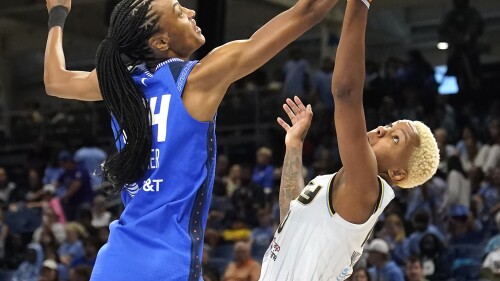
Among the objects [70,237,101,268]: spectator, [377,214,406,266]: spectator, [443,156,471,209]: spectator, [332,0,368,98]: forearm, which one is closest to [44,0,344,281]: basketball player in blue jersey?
[332,0,368,98]: forearm

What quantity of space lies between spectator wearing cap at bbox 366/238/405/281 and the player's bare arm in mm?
5077

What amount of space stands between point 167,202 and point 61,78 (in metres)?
0.80

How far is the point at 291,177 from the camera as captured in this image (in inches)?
163

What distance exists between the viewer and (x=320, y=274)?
3.49m

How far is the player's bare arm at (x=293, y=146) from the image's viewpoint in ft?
13.3

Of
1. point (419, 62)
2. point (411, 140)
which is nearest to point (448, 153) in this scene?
point (419, 62)

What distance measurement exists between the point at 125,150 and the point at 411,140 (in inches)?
38.7

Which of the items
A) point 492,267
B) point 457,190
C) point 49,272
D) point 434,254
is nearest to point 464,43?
point 457,190

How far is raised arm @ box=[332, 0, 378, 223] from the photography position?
3230 millimetres

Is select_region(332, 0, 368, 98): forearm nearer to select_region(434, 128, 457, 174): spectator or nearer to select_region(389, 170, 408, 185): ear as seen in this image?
select_region(389, 170, 408, 185): ear

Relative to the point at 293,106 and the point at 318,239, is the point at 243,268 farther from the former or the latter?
the point at 318,239

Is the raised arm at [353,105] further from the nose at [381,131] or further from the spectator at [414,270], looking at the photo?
the spectator at [414,270]

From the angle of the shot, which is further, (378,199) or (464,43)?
(464,43)

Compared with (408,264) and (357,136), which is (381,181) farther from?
(408,264)
